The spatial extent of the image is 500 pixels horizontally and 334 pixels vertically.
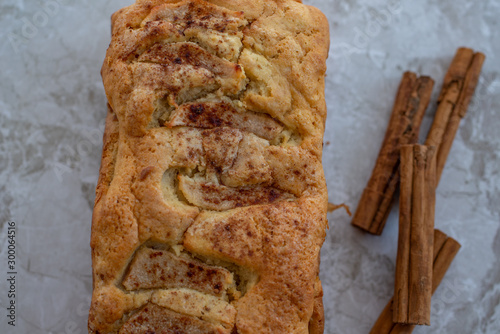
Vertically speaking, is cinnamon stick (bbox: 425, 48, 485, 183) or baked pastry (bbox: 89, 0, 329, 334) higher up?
cinnamon stick (bbox: 425, 48, 485, 183)

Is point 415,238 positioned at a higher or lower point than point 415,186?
lower

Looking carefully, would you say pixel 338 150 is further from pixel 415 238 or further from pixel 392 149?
pixel 415 238

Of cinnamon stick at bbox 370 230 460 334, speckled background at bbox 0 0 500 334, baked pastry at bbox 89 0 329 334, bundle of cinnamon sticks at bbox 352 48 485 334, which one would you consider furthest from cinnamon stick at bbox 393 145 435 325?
baked pastry at bbox 89 0 329 334

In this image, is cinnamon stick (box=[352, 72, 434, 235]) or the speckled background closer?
the speckled background

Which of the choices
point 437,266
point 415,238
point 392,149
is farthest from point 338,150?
point 437,266

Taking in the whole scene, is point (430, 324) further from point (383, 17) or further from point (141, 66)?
point (141, 66)

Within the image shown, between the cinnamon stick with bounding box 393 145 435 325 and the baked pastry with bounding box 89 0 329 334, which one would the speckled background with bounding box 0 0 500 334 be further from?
the baked pastry with bounding box 89 0 329 334

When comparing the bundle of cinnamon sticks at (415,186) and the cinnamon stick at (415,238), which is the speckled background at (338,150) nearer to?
the bundle of cinnamon sticks at (415,186)
